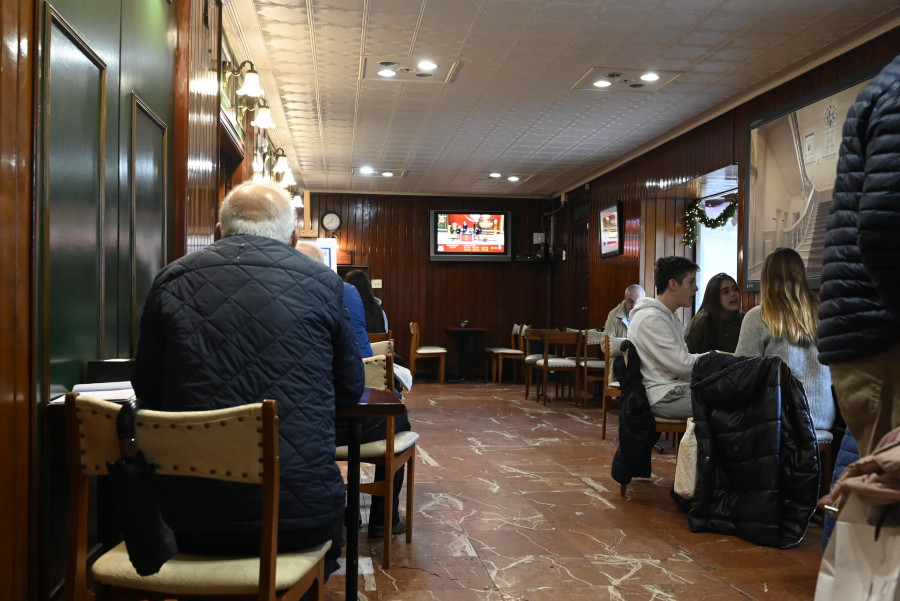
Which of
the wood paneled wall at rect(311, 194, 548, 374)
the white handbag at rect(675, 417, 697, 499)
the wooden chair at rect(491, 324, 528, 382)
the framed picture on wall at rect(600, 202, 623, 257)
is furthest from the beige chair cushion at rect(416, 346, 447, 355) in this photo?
the white handbag at rect(675, 417, 697, 499)

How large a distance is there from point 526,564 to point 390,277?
30.5ft

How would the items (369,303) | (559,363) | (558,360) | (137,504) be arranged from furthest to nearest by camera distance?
1. (558,360)
2. (559,363)
3. (369,303)
4. (137,504)

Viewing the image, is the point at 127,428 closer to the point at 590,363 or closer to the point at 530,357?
the point at 590,363

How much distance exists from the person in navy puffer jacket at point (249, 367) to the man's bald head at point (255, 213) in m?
0.10

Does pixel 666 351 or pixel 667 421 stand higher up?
pixel 666 351

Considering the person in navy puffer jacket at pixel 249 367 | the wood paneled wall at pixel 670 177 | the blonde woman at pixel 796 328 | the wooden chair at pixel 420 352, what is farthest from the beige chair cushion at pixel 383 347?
the wooden chair at pixel 420 352

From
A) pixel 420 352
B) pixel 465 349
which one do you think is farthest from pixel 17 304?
pixel 465 349

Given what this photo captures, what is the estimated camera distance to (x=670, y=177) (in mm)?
7945

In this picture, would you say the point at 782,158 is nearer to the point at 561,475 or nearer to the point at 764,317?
the point at 764,317

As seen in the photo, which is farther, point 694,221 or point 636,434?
point 694,221

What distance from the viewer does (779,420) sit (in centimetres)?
347

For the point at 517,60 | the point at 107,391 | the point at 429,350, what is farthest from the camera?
the point at 429,350

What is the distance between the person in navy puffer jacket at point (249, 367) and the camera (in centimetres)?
178

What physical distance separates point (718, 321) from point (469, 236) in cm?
730
